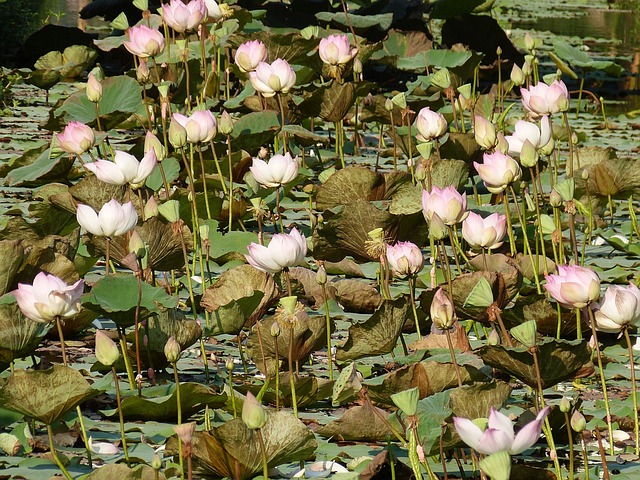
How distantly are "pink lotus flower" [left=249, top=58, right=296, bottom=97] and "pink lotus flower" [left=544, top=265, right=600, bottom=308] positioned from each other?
148 centimetres

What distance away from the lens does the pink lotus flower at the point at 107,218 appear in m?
1.91

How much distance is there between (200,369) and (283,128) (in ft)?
4.57

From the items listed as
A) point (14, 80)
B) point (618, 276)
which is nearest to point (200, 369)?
point (618, 276)

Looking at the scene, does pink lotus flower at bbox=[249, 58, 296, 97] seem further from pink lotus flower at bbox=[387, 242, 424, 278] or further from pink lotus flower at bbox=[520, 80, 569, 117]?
pink lotus flower at bbox=[387, 242, 424, 278]

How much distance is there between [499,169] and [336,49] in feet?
4.86

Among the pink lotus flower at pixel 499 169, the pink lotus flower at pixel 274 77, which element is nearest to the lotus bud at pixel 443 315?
the pink lotus flower at pixel 499 169

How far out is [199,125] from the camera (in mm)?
2643

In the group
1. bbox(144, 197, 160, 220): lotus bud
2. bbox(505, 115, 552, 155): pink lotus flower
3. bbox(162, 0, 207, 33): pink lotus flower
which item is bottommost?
bbox(144, 197, 160, 220): lotus bud

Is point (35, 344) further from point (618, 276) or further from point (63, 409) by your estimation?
point (618, 276)

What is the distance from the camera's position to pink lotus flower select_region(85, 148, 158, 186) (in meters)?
2.29

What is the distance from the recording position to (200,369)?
2156mm

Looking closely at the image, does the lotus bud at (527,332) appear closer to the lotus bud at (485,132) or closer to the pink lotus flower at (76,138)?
the lotus bud at (485,132)

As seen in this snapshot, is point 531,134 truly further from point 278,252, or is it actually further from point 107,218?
point 107,218

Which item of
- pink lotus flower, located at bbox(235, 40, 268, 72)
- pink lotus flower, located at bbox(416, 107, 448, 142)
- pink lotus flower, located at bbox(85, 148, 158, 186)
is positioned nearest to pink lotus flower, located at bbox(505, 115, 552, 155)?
pink lotus flower, located at bbox(416, 107, 448, 142)
